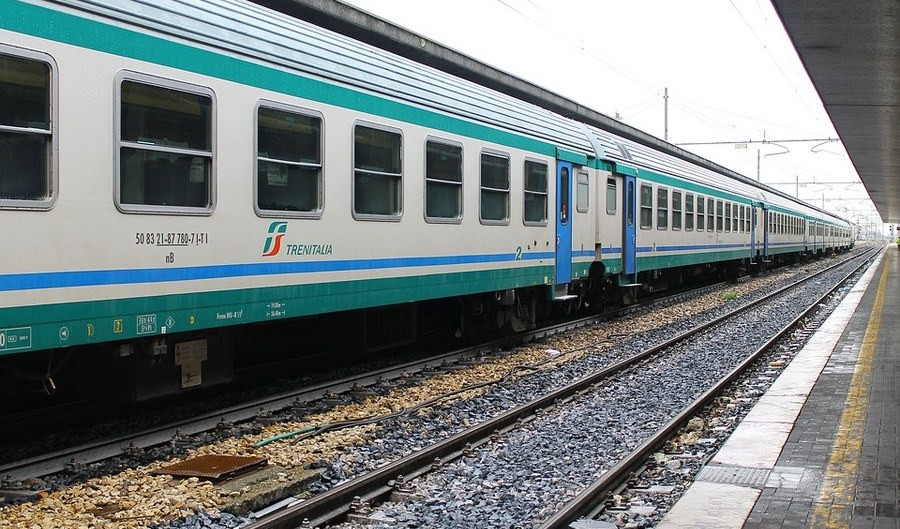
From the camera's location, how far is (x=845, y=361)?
11.1 metres

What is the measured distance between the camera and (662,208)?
19312 mm

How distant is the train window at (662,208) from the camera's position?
18.9 meters

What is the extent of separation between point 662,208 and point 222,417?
14.1m

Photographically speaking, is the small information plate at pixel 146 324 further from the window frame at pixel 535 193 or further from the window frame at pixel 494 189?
the window frame at pixel 535 193

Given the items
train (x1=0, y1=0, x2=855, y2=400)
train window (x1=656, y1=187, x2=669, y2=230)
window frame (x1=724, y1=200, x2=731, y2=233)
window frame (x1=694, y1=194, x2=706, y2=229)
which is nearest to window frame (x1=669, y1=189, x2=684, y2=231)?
train window (x1=656, y1=187, x2=669, y2=230)

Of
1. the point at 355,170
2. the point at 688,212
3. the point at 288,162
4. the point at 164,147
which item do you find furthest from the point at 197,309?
the point at 688,212

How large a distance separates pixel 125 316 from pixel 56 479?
1.16 meters

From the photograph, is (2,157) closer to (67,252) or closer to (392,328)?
(67,252)

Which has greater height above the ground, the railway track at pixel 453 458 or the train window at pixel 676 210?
the train window at pixel 676 210

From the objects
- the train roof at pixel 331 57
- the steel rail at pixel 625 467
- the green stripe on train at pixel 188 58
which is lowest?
the steel rail at pixel 625 467

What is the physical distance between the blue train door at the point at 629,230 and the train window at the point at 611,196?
67 centimetres

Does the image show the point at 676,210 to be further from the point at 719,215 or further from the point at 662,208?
the point at 719,215

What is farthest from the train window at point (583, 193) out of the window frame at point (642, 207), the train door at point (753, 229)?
the train door at point (753, 229)

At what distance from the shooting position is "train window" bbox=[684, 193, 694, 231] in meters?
21.4
